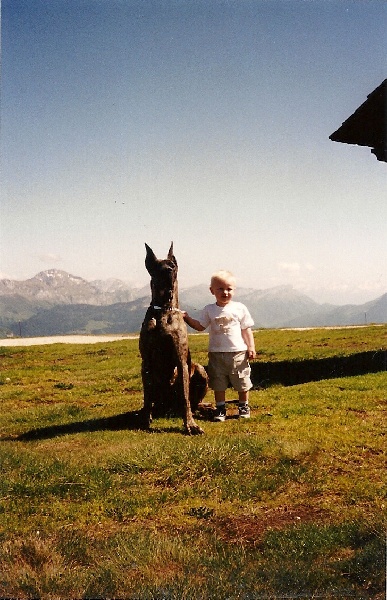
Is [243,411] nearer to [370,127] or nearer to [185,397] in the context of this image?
[185,397]

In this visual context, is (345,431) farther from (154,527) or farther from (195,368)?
(154,527)

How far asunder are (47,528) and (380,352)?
12.8m

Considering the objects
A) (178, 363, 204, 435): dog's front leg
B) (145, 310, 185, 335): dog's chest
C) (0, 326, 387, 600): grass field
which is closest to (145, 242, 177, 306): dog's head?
(145, 310, 185, 335): dog's chest

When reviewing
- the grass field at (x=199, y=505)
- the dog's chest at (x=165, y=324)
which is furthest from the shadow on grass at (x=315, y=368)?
the dog's chest at (x=165, y=324)

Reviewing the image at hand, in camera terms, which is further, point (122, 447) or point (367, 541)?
A: point (122, 447)

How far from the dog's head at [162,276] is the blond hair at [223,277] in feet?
3.41

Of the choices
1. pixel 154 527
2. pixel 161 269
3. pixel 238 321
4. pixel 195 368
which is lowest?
pixel 154 527

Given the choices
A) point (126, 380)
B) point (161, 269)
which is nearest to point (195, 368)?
point (161, 269)

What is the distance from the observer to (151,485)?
15.8 feet

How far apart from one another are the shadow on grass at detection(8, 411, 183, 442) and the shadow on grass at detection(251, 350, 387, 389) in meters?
4.21

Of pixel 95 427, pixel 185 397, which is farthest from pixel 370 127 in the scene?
pixel 95 427

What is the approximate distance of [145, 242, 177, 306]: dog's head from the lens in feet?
20.8

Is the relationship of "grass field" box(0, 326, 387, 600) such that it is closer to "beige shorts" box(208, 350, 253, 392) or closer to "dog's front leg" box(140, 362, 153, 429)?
"dog's front leg" box(140, 362, 153, 429)

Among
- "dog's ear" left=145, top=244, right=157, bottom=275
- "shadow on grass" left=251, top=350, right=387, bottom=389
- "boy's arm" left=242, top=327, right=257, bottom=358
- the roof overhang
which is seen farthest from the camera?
"shadow on grass" left=251, top=350, right=387, bottom=389
